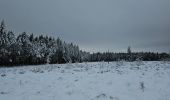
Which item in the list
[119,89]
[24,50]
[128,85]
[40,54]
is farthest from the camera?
[40,54]

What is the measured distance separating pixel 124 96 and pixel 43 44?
77636 mm

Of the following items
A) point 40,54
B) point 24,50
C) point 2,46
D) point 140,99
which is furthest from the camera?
point 40,54

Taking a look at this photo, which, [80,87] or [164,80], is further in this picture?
[164,80]

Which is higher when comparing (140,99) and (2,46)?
→ (2,46)

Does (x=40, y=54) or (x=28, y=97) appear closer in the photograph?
(x=28, y=97)

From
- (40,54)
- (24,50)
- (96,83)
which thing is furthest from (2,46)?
(96,83)

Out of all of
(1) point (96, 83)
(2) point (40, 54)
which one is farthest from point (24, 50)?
(1) point (96, 83)

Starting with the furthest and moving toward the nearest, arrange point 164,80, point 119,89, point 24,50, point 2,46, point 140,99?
point 24,50 < point 2,46 < point 164,80 < point 119,89 < point 140,99

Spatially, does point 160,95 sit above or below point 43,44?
below

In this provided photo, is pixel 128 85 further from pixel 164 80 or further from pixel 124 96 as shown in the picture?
pixel 164 80

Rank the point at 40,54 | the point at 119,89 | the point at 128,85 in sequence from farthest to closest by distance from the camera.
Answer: the point at 40,54 < the point at 128,85 < the point at 119,89

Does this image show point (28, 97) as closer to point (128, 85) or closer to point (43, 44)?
point (128, 85)

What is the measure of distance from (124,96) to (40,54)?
2868 inches

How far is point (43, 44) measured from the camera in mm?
84812
